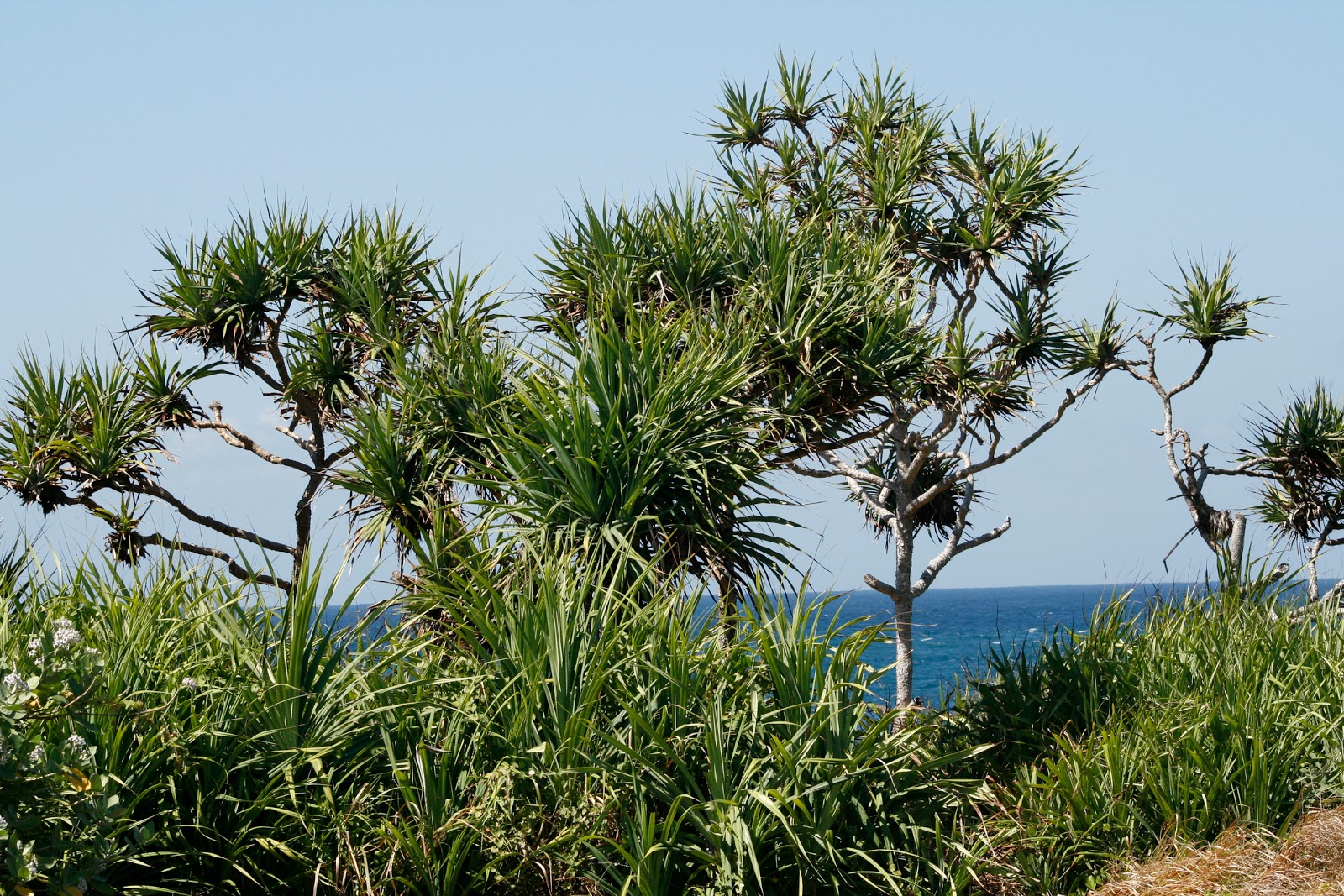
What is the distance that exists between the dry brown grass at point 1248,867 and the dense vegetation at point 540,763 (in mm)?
223

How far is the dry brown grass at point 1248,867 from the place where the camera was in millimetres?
5340

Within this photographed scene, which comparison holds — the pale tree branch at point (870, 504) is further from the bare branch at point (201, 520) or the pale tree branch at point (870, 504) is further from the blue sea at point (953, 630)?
the bare branch at point (201, 520)

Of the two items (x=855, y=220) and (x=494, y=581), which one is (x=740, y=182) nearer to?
(x=855, y=220)

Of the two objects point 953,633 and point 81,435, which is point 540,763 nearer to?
point 81,435

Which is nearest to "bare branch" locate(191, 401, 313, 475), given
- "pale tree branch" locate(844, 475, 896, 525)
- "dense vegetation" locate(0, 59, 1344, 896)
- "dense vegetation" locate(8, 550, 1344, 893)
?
"dense vegetation" locate(0, 59, 1344, 896)

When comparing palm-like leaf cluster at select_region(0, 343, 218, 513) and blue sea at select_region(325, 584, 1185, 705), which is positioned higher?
palm-like leaf cluster at select_region(0, 343, 218, 513)

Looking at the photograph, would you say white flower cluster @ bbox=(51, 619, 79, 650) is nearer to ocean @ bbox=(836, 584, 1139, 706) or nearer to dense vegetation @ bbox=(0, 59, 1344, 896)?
dense vegetation @ bbox=(0, 59, 1344, 896)

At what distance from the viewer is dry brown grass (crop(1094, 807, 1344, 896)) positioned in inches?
210

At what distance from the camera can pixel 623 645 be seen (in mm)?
5840

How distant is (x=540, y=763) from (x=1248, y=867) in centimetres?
349

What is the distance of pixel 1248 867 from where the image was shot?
5.56m

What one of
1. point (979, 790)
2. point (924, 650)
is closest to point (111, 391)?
point (979, 790)

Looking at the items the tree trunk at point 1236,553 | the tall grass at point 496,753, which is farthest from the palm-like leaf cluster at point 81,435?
the tree trunk at point 1236,553

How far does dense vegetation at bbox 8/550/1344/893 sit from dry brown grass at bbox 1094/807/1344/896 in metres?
0.22
